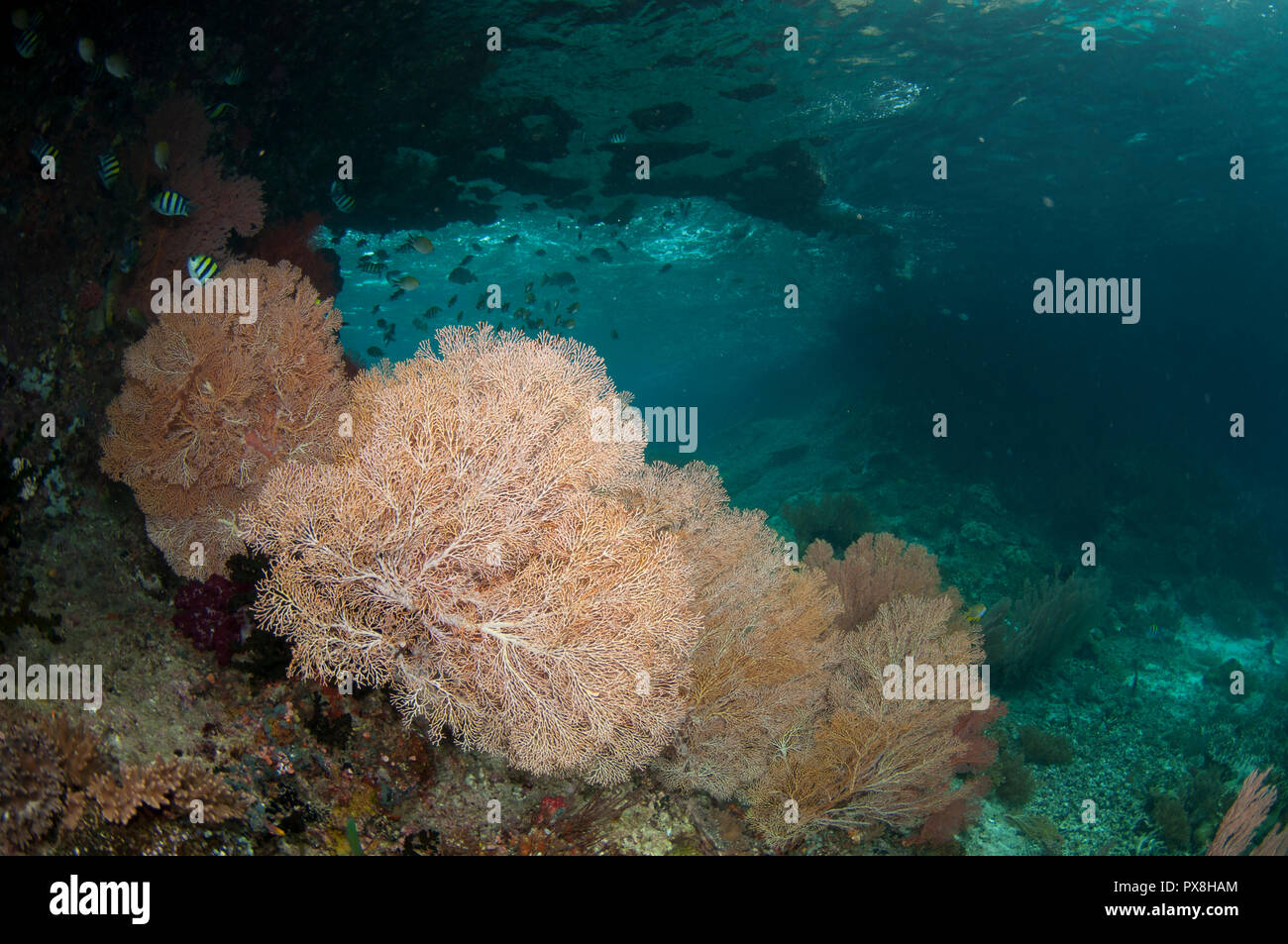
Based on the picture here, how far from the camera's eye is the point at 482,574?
3359 millimetres

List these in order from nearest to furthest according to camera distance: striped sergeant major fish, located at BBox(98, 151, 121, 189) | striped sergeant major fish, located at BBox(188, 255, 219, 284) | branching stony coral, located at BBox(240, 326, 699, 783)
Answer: branching stony coral, located at BBox(240, 326, 699, 783) < striped sergeant major fish, located at BBox(188, 255, 219, 284) < striped sergeant major fish, located at BBox(98, 151, 121, 189)

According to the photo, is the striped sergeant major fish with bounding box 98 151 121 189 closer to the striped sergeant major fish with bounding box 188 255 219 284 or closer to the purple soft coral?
the striped sergeant major fish with bounding box 188 255 219 284

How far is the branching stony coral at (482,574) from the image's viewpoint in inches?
126

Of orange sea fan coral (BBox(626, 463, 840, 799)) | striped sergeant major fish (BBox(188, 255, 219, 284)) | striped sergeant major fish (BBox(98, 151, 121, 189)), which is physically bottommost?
orange sea fan coral (BBox(626, 463, 840, 799))

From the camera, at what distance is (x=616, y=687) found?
3355mm

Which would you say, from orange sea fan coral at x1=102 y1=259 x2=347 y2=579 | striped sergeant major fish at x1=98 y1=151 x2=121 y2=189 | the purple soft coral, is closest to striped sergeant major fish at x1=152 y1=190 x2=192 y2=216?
striped sergeant major fish at x1=98 y1=151 x2=121 y2=189

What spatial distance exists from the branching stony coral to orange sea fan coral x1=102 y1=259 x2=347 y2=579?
47.1 inches

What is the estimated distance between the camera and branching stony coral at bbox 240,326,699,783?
126 inches

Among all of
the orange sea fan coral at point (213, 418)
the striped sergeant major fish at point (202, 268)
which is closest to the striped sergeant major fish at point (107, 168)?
the striped sergeant major fish at point (202, 268)

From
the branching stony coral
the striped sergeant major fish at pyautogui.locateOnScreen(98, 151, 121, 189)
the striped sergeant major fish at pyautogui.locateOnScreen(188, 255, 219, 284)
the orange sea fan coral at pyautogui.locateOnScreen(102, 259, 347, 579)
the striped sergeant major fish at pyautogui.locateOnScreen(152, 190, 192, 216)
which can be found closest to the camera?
the branching stony coral

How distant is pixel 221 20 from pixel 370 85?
10.9 ft

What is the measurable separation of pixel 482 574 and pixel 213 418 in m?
2.87
